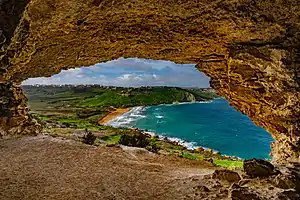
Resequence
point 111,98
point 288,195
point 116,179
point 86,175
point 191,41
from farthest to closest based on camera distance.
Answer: point 111,98 → point 191,41 → point 86,175 → point 116,179 → point 288,195

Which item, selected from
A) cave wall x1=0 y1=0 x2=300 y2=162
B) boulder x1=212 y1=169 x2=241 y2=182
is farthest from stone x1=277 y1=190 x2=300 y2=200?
cave wall x1=0 y1=0 x2=300 y2=162

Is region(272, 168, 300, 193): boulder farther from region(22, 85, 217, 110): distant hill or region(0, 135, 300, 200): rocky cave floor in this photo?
region(22, 85, 217, 110): distant hill

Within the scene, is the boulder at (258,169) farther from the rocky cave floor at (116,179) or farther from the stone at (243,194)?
the stone at (243,194)

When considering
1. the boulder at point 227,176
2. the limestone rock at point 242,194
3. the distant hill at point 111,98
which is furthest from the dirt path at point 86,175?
the distant hill at point 111,98

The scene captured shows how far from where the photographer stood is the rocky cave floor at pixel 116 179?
9.40 m

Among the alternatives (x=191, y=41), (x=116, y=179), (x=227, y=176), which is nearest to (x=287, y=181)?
(x=227, y=176)

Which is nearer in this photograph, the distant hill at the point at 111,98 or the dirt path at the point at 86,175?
the dirt path at the point at 86,175

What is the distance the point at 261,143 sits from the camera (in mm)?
51406

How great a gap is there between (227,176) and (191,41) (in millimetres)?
5914

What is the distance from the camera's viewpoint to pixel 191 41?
44.2ft

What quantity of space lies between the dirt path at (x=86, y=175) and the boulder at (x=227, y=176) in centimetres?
43

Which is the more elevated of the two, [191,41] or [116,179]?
[191,41]

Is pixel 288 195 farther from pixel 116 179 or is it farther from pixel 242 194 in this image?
pixel 116 179

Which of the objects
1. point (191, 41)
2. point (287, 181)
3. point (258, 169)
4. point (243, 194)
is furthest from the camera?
point (191, 41)
